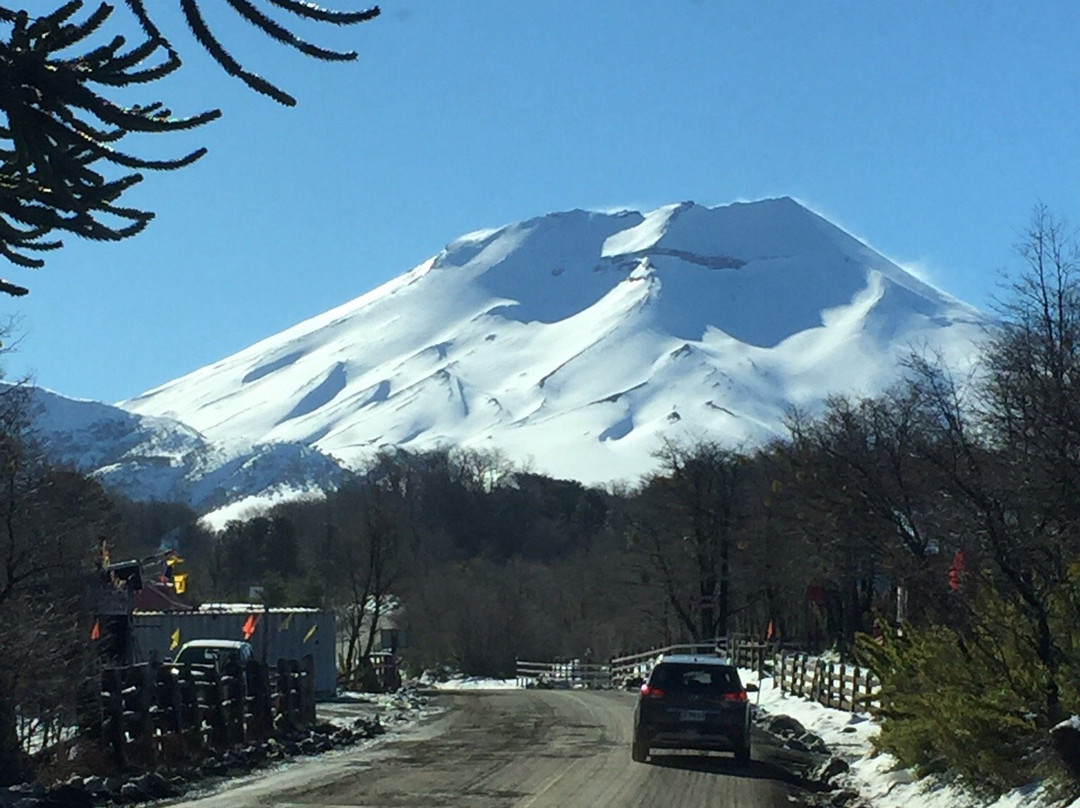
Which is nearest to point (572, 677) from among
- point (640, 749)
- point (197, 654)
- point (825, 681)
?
point (825, 681)

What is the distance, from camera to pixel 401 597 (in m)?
85.9

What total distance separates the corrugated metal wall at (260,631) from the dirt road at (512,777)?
13.7 metres

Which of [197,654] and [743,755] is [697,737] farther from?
[197,654]

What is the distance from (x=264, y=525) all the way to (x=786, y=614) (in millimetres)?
44130

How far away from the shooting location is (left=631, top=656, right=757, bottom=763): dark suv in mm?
19922

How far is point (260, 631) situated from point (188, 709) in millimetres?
20936

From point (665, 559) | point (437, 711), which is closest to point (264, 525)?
point (665, 559)

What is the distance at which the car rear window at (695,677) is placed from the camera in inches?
796

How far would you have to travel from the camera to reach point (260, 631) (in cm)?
3988

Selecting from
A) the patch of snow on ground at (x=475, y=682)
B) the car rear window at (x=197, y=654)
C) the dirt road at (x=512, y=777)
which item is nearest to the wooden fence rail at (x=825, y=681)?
the dirt road at (x=512, y=777)

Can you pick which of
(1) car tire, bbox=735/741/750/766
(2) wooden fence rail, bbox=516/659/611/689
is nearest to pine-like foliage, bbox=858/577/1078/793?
(1) car tire, bbox=735/741/750/766

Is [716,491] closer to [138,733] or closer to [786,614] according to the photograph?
[786,614]

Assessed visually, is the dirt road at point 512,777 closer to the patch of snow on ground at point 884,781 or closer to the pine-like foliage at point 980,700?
the patch of snow on ground at point 884,781

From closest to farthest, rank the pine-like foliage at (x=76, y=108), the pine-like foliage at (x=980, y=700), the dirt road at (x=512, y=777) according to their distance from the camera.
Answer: the pine-like foliage at (x=76, y=108)
the pine-like foliage at (x=980, y=700)
the dirt road at (x=512, y=777)
